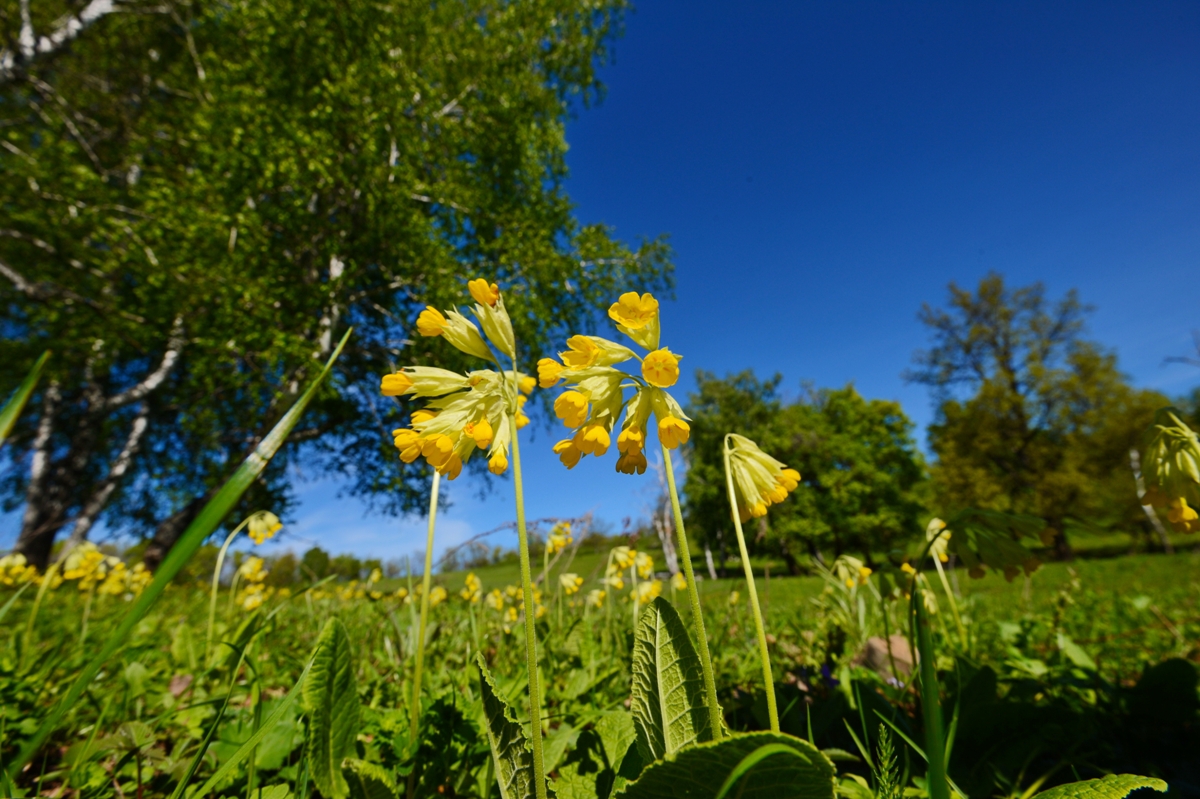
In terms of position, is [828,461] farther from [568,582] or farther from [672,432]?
[672,432]

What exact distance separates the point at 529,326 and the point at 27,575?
843cm

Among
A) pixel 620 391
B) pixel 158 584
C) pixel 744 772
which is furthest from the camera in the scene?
→ pixel 620 391

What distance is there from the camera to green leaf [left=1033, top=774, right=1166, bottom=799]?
73 cm

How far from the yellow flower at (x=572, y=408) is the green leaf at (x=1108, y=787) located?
93 centimetres

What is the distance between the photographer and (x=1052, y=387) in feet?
69.2

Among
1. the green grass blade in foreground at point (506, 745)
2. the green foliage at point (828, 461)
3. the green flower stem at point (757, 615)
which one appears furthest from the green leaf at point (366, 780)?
the green foliage at point (828, 461)

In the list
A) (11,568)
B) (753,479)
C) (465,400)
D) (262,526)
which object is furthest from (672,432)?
(11,568)

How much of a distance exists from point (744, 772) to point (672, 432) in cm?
53

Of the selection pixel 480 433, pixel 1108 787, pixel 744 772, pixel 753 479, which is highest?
pixel 480 433

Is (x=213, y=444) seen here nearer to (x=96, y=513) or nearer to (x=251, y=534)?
(x=96, y=513)

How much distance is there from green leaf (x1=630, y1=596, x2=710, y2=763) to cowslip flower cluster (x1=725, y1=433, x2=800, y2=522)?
34 centimetres

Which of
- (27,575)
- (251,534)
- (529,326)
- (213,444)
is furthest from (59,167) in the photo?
(251,534)

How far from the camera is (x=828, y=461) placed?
27609 millimetres

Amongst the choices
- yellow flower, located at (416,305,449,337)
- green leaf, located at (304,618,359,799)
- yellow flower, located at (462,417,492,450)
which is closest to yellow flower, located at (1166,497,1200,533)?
yellow flower, located at (462,417,492,450)
